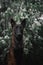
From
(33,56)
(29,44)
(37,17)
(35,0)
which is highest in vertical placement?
(35,0)

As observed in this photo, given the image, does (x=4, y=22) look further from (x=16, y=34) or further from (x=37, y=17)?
(x=16, y=34)

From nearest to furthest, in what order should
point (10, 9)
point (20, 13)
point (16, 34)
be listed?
point (16, 34)
point (20, 13)
point (10, 9)

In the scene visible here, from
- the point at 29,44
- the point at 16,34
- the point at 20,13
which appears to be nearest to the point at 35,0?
A: the point at 20,13

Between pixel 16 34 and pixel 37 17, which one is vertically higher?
pixel 37 17

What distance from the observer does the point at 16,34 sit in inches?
129

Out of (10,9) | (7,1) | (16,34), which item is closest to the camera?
(16,34)

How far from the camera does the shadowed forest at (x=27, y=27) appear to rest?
4.17 metres

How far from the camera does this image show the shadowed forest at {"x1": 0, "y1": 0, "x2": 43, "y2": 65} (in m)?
4.17

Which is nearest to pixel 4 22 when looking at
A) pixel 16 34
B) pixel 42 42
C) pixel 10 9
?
pixel 10 9

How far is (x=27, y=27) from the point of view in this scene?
13.9ft

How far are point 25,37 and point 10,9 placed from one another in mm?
658

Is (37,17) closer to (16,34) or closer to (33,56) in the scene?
(33,56)

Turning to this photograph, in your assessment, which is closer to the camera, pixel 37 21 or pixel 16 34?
pixel 16 34

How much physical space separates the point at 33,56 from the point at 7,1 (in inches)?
52.3
